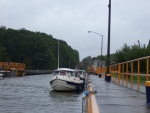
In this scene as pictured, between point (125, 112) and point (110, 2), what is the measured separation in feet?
94.7

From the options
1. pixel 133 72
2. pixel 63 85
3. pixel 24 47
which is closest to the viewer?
pixel 133 72

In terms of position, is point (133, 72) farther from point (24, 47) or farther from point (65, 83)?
point (24, 47)

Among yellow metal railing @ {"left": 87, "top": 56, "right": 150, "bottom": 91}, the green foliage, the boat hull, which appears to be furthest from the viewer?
the green foliage

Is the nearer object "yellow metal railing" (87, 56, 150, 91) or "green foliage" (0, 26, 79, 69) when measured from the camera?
"yellow metal railing" (87, 56, 150, 91)

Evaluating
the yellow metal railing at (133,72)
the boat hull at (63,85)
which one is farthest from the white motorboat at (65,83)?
the yellow metal railing at (133,72)

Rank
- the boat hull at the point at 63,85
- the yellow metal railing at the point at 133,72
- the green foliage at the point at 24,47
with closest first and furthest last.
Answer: the yellow metal railing at the point at 133,72
the boat hull at the point at 63,85
the green foliage at the point at 24,47

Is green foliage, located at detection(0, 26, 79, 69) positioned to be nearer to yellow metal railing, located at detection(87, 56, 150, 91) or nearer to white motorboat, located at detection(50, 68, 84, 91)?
white motorboat, located at detection(50, 68, 84, 91)

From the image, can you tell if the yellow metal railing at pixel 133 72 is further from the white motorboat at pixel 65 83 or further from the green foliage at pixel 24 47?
the green foliage at pixel 24 47

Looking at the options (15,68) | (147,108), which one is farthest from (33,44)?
(147,108)

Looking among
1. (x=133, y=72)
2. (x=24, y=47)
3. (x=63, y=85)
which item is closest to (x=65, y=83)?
(x=63, y=85)

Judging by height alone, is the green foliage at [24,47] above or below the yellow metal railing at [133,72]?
above

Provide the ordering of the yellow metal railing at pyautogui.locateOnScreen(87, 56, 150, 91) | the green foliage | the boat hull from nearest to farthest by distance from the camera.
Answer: the yellow metal railing at pyautogui.locateOnScreen(87, 56, 150, 91), the boat hull, the green foliage

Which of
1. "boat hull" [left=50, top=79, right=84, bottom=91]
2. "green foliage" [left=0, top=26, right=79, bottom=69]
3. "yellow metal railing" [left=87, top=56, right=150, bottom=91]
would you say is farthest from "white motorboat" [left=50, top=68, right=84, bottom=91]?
"green foliage" [left=0, top=26, right=79, bottom=69]

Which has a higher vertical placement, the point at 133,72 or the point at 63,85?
the point at 133,72
